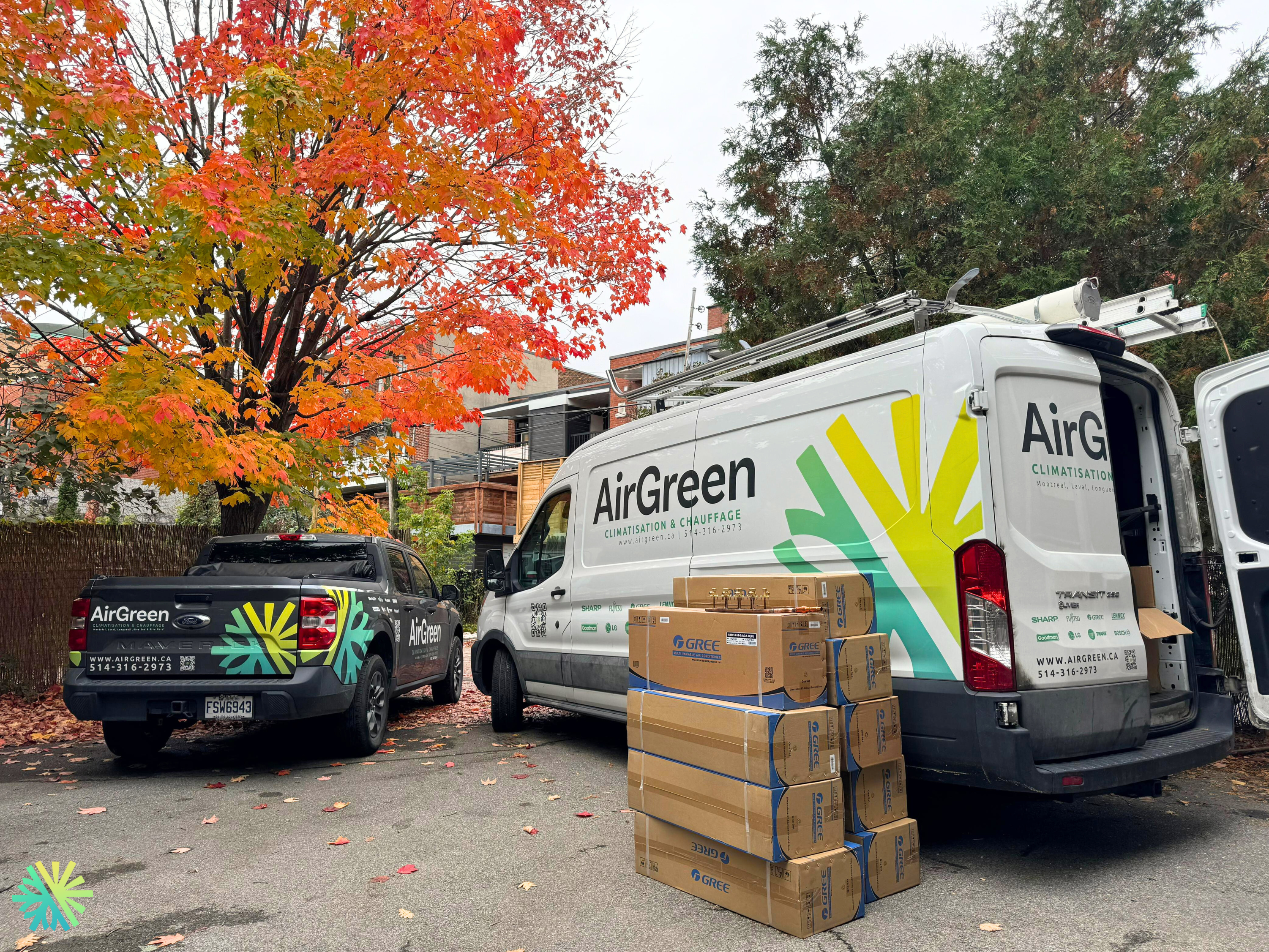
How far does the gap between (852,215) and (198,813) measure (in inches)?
331

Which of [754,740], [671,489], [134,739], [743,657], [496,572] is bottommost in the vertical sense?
[134,739]

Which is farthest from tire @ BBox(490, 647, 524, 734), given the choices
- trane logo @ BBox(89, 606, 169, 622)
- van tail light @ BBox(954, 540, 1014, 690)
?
van tail light @ BBox(954, 540, 1014, 690)

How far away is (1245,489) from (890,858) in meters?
3.03

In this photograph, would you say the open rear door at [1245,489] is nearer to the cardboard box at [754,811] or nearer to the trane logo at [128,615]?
the cardboard box at [754,811]

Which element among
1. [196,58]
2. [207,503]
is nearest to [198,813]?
[196,58]

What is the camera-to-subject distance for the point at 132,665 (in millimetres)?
6086

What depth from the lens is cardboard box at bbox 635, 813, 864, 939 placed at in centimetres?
341

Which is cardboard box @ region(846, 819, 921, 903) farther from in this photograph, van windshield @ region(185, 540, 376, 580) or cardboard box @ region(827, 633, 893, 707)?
van windshield @ region(185, 540, 376, 580)

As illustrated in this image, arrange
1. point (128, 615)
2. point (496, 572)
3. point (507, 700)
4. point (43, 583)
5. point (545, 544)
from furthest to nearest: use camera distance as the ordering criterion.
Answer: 1. point (43, 583)
2. point (496, 572)
3. point (507, 700)
4. point (545, 544)
5. point (128, 615)

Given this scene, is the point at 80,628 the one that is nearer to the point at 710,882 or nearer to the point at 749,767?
the point at 710,882

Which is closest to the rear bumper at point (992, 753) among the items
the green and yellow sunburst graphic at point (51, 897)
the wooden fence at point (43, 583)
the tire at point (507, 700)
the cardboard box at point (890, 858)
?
the cardboard box at point (890, 858)

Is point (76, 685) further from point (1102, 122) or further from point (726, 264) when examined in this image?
point (1102, 122)

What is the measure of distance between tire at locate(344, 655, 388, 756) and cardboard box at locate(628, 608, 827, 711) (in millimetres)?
3362

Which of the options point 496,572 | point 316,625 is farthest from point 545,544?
point 316,625
